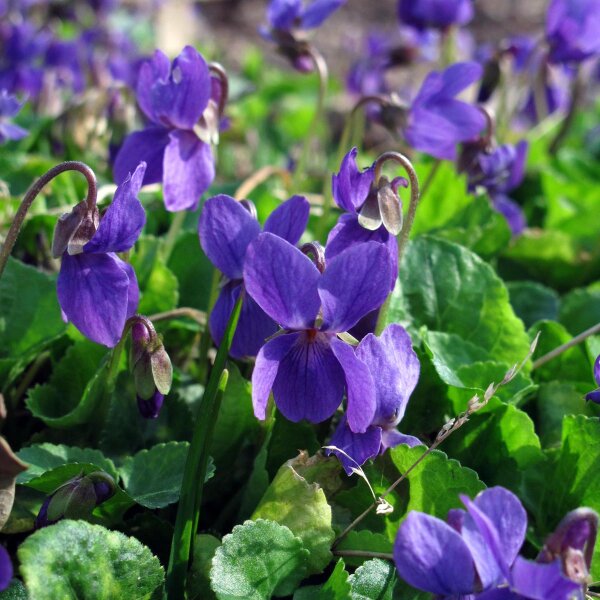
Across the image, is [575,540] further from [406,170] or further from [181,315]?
[181,315]

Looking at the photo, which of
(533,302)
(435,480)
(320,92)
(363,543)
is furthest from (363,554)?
(320,92)

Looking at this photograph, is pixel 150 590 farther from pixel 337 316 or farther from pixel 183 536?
pixel 337 316

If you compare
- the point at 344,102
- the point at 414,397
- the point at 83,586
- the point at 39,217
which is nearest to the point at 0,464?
the point at 83,586

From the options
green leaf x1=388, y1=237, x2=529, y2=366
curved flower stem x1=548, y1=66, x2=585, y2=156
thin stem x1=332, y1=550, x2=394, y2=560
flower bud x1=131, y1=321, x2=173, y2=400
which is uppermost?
flower bud x1=131, y1=321, x2=173, y2=400

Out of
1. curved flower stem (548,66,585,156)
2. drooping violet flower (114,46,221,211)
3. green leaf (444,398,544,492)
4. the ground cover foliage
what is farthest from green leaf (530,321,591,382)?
curved flower stem (548,66,585,156)

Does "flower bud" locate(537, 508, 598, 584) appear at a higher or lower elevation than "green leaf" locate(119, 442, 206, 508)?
higher

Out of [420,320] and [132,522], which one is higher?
[420,320]

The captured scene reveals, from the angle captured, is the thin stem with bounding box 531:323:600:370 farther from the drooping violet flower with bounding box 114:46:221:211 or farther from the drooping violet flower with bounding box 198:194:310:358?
the drooping violet flower with bounding box 114:46:221:211
